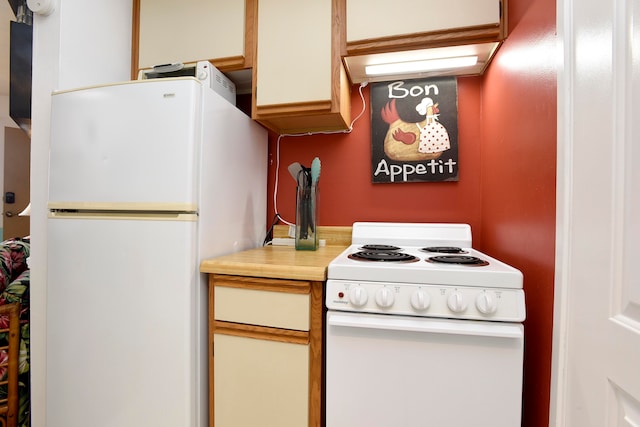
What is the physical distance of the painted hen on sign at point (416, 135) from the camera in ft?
5.28

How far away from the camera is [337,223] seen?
1.77 m

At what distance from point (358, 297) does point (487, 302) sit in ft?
1.30

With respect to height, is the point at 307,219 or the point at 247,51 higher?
the point at 247,51

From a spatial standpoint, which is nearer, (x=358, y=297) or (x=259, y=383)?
(x=358, y=297)

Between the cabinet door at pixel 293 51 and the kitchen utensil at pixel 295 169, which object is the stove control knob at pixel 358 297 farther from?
the cabinet door at pixel 293 51

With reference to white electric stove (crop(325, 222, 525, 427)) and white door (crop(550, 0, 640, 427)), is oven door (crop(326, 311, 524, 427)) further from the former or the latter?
white door (crop(550, 0, 640, 427))

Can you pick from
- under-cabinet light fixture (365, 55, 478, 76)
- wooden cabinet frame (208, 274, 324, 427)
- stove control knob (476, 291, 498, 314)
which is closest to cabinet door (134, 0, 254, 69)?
under-cabinet light fixture (365, 55, 478, 76)

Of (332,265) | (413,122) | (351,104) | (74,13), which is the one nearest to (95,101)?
(74,13)

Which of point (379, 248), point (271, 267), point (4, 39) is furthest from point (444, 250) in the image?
point (4, 39)

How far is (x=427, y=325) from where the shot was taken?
91 cm

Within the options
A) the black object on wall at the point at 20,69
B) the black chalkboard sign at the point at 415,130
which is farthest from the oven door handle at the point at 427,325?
the black object on wall at the point at 20,69

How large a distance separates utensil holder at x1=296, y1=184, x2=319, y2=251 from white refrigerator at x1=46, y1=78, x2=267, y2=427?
0.48 metres

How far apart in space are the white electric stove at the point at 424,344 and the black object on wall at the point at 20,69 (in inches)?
81.6

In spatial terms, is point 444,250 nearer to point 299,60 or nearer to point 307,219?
point 307,219
